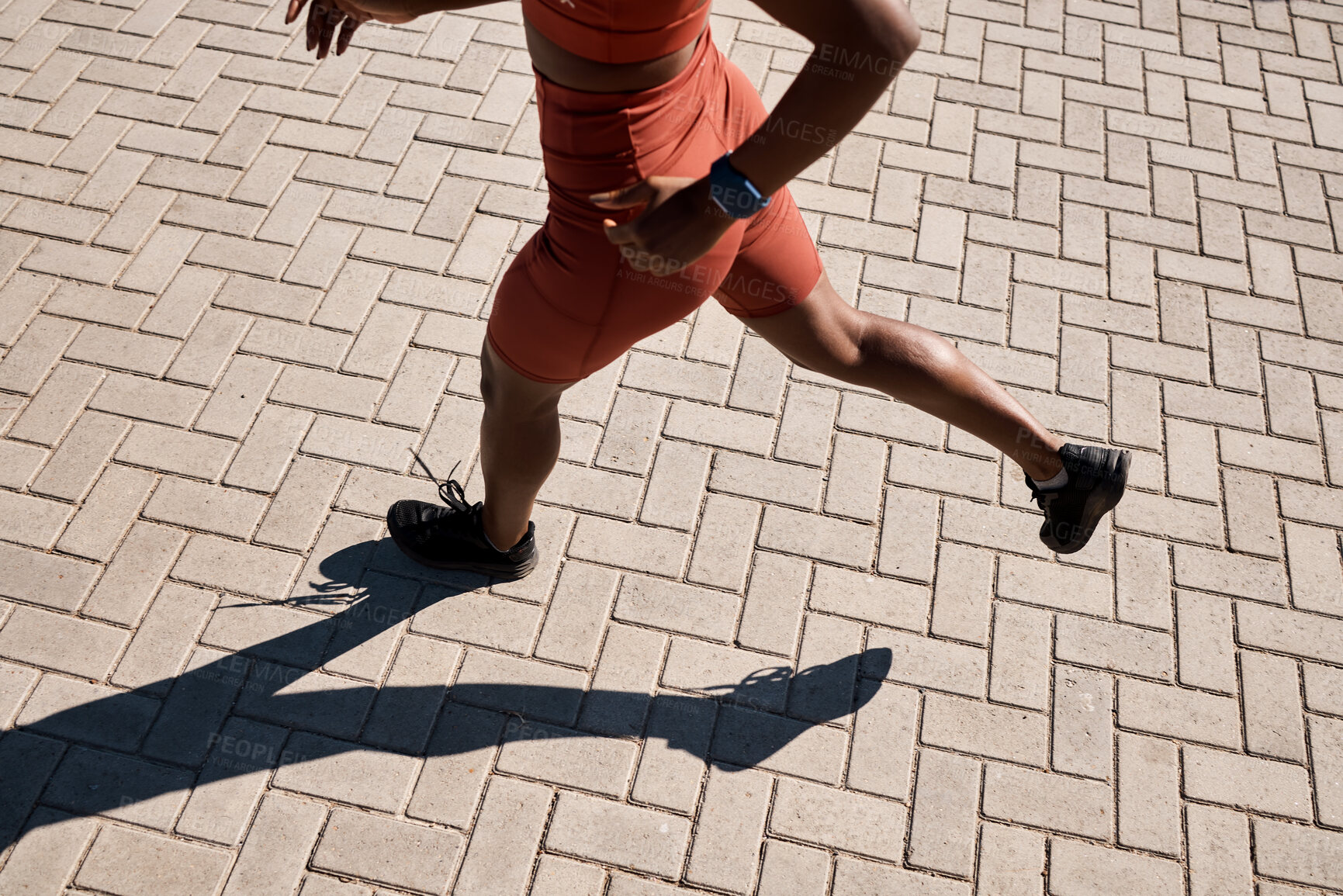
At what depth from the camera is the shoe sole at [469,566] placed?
293 cm

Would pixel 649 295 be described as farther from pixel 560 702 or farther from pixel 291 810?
pixel 291 810

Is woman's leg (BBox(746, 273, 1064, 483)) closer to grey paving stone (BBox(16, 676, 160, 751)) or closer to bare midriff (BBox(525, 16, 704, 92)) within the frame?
bare midriff (BBox(525, 16, 704, 92))

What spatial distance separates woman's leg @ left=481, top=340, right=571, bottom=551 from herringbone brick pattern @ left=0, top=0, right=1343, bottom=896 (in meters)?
0.41

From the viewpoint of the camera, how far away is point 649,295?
2.00m

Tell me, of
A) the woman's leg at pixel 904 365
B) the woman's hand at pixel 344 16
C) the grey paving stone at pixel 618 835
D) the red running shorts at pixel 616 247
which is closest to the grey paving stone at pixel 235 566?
the grey paving stone at pixel 618 835

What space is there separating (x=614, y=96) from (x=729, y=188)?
0.29 metres

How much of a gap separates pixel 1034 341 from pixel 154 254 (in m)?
3.26

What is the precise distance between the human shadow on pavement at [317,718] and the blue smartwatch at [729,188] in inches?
62.7

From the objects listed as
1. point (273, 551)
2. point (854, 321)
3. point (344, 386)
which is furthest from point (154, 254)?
point (854, 321)

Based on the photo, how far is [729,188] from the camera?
1.67 m

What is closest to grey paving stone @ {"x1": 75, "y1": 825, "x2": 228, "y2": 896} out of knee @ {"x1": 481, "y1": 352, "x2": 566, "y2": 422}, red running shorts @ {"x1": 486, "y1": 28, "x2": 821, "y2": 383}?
knee @ {"x1": 481, "y1": 352, "x2": 566, "y2": 422}

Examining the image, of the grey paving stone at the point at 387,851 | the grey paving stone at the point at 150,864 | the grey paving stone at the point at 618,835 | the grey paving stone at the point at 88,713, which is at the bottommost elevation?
the grey paving stone at the point at 618,835

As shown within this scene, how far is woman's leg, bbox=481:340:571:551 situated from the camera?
7.45 ft

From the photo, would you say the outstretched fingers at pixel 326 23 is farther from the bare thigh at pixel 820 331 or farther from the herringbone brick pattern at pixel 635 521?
the herringbone brick pattern at pixel 635 521
